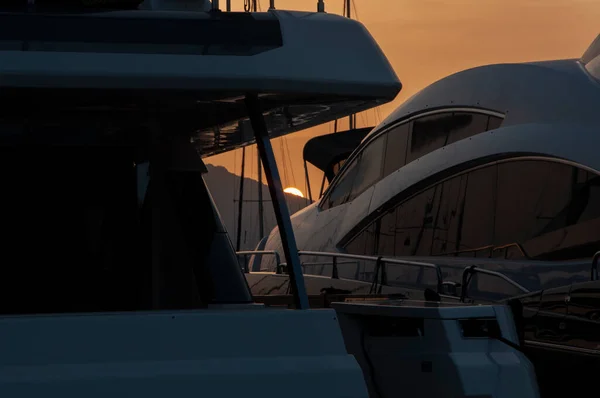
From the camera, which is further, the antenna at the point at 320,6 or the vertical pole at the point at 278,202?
the antenna at the point at 320,6

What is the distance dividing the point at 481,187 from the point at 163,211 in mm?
14519

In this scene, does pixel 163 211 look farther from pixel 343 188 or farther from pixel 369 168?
pixel 343 188

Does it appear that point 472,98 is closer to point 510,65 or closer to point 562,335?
point 510,65

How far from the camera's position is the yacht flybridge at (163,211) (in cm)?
444

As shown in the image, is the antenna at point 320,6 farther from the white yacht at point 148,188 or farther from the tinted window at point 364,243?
the tinted window at point 364,243

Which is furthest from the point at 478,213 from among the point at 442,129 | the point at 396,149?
the point at 396,149

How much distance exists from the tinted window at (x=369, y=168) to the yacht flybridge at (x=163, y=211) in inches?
645

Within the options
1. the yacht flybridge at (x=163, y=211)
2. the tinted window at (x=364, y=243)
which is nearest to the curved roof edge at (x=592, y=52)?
the tinted window at (x=364, y=243)

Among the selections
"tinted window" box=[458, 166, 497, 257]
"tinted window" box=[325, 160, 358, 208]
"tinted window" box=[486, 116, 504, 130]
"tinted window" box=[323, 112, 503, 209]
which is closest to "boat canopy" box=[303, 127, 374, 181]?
"tinted window" box=[325, 160, 358, 208]

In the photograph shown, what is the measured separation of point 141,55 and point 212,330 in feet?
3.53

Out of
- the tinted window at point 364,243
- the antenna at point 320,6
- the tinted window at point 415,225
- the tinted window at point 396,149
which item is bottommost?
the tinted window at point 364,243

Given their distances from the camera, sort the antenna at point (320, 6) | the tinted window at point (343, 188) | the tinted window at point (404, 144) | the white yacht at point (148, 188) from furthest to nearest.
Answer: the tinted window at point (343, 188), the tinted window at point (404, 144), the antenna at point (320, 6), the white yacht at point (148, 188)

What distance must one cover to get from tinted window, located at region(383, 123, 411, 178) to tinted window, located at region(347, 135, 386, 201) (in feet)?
0.60

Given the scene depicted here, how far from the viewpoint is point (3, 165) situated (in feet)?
18.4
